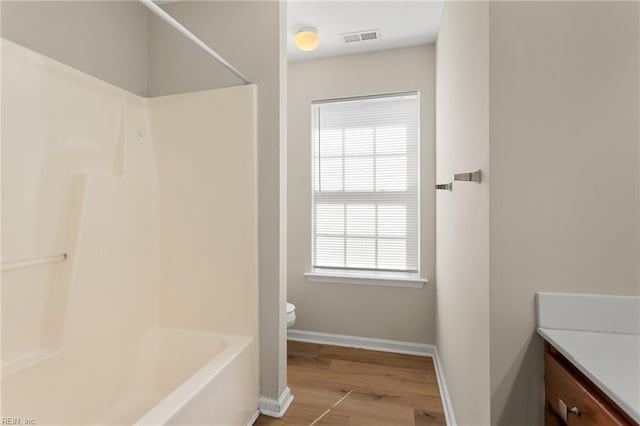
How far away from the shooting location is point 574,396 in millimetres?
754

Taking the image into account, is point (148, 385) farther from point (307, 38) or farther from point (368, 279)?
point (307, 38)

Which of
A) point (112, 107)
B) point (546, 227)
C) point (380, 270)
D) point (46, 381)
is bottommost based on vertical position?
point (46, 381)

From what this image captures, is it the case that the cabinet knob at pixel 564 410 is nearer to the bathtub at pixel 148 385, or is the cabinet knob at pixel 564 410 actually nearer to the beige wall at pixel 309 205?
the bathtub at pixel 148 385

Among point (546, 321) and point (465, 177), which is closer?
point (546, 321)

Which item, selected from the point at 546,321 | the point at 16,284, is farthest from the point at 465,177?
the point at 16,284

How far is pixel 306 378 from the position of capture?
2088mm

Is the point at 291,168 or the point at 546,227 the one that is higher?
the point at 291,168

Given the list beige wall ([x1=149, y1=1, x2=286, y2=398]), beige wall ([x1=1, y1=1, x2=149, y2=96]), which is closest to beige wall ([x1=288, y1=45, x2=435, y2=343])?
beige wall ([x1=149, y1=1, x2=286, y2=398])

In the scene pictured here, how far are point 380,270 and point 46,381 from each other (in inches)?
86.3

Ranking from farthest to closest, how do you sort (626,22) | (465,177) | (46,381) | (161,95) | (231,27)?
(161,95), (231,27), (46,381), (465,177), (626,22)

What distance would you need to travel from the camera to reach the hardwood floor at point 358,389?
1.69m

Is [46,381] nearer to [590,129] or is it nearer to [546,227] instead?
[546,227]

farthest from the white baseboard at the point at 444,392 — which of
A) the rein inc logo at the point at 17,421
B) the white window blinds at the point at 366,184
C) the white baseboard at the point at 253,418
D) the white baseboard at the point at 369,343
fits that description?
the rein inc logo at the point at 17,421

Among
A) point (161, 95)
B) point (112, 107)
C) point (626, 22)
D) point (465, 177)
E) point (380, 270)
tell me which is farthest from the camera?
point (380, 270)
